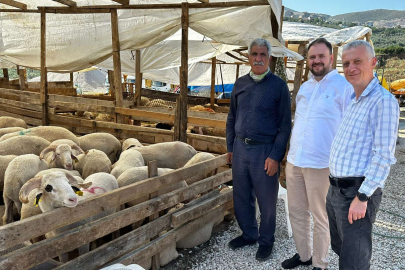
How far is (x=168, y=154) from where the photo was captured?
17.5 ft

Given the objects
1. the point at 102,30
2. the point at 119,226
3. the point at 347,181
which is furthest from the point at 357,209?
the point at 102,30

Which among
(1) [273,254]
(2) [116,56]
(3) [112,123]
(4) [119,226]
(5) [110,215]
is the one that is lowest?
(1) [273,254]

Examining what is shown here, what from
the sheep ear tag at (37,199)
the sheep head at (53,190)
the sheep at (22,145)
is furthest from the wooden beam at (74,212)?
the sheep at (22,145)

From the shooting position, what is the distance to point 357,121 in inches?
90.5

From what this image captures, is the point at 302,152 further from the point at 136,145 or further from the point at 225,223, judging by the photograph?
the point at 136,145

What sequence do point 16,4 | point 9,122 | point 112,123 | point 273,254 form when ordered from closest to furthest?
point 273,254
point 112,123
point 9,122
point 16,4

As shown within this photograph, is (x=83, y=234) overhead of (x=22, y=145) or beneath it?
beneath

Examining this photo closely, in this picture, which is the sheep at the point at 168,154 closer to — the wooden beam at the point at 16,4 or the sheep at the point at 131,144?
the sheep at the point at 131,144

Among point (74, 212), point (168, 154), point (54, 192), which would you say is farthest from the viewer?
point (168, 154)

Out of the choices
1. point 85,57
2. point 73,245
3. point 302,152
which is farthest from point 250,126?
point 85,57

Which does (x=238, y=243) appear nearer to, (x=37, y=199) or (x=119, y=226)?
(x=119, y=226)

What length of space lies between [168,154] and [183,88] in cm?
133

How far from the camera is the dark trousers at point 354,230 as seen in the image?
7.57 feet

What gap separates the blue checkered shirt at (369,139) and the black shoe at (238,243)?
196cm
